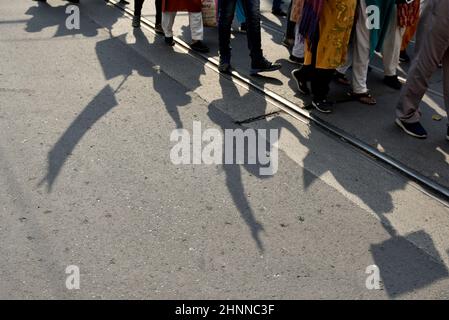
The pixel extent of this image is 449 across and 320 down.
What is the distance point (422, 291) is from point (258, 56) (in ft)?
11.2

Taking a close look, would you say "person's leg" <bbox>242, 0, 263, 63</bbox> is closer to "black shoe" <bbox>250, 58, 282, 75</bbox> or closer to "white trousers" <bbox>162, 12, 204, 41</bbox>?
"black shoe" <bbox>250, 58, 282, 75</bbox>

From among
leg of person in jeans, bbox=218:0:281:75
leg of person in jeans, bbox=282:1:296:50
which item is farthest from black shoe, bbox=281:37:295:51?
leg of person in jeans, bbox=218:0:281:75

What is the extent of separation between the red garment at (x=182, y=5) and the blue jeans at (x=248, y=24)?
0.64 meters

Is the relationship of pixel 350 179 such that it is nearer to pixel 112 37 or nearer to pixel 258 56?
pixel 258 56

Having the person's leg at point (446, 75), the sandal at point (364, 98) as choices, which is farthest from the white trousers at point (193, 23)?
the person's leg at point (446, 75)

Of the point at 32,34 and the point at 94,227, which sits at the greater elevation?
the point at 94,227

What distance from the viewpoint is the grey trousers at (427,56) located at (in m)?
4.21

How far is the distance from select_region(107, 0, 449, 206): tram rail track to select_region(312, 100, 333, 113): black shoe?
0.35 ft

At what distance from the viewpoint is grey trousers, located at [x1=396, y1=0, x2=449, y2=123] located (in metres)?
4.21

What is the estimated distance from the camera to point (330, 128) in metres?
4.72

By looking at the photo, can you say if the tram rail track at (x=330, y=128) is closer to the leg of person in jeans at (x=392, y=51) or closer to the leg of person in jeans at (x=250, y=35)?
the leg of person in jeans at (x=250, y=35)

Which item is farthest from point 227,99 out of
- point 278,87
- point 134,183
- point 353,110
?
point 134,183

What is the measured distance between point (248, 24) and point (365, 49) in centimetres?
131

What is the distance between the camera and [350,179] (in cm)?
399
